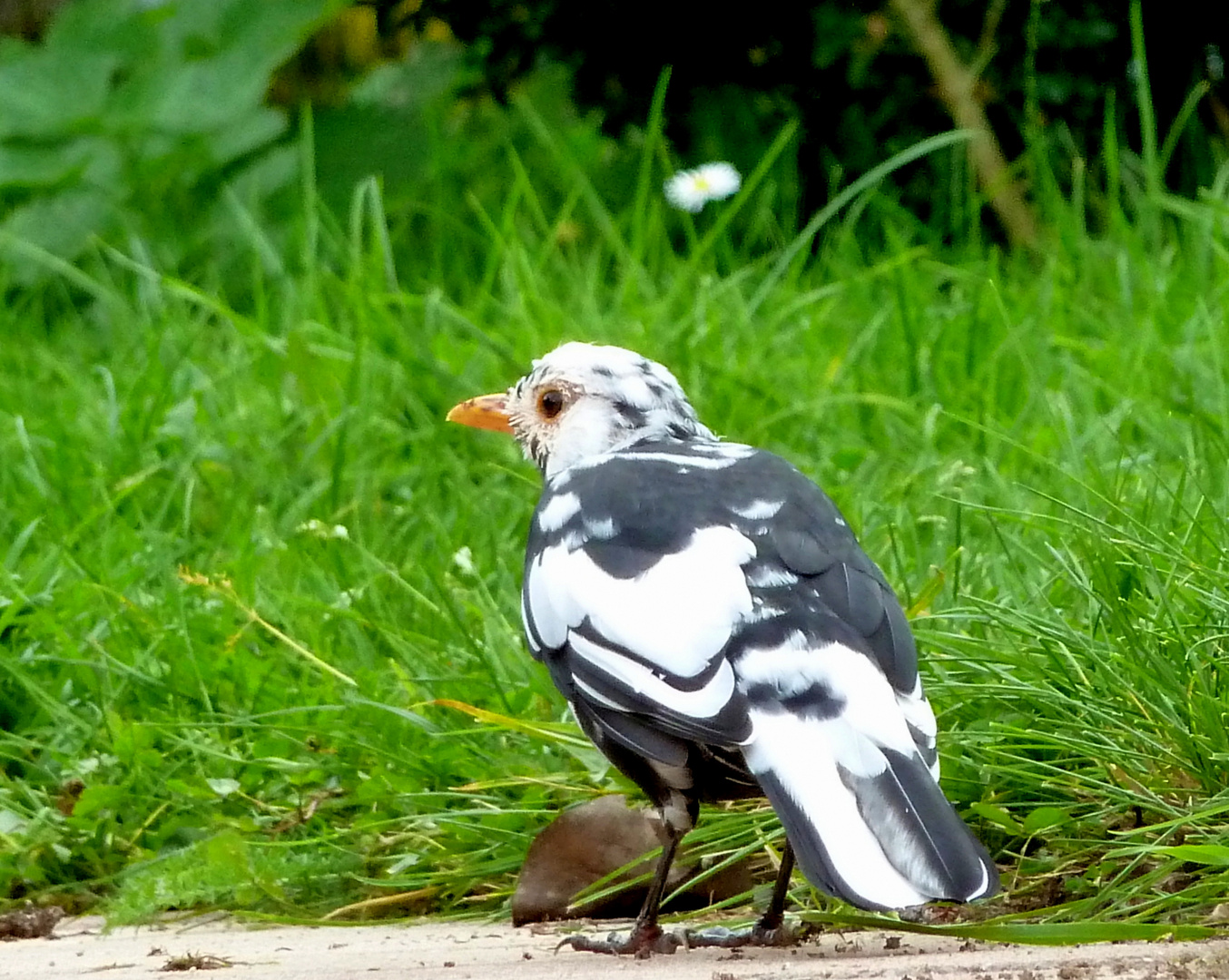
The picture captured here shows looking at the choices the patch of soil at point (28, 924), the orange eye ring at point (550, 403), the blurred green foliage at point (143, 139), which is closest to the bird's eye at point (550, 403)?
the orange eye ring at point (550, 403)

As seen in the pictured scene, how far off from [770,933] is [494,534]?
175 centimetres

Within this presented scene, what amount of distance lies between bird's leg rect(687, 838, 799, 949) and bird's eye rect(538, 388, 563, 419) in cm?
92

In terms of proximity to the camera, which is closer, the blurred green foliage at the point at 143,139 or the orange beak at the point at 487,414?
the orange beak at the point at 487,414

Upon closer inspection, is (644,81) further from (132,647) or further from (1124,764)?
(1124,764)

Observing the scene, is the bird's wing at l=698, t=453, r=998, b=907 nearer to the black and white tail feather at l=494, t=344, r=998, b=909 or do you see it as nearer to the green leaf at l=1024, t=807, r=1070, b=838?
the black and white tail feather at l=494, t=344, r=998, b=909

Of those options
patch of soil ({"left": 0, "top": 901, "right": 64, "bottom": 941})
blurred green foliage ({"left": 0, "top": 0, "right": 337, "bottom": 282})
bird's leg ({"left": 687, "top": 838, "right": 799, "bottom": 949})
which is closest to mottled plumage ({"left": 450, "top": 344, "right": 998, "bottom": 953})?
bird's leg ({"left": 687, "top": 838, "right": 799, "bottom": 949})

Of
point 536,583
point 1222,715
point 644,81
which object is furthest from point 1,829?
point 644,81

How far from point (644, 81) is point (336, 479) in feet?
8.63

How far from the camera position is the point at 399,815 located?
3400 mm

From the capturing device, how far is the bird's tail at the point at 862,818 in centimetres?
225

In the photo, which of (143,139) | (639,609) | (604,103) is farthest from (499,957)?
(604,103)

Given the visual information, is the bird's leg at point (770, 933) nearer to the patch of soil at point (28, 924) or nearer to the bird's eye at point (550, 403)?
the bird's eye at point (550, 403)

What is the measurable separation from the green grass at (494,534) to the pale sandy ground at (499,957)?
3.5 inches

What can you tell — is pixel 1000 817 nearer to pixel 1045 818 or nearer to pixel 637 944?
A: pixel 1045 818
